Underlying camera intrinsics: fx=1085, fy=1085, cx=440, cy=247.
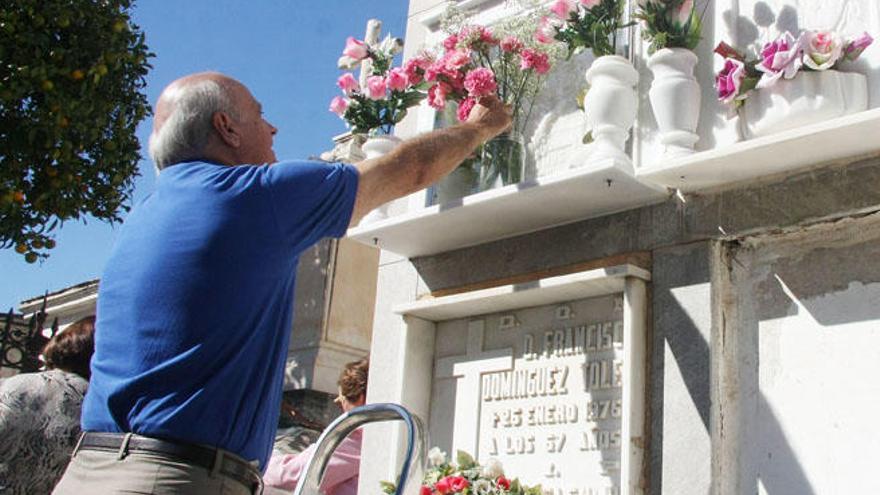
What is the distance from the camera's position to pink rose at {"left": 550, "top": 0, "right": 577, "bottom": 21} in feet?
14.8

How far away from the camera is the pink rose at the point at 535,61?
4668 mm

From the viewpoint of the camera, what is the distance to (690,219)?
409cm

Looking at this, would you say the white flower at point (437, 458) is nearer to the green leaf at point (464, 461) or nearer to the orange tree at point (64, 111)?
the green leaf at point (464, 461)

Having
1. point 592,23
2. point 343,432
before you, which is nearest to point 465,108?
point 592,23

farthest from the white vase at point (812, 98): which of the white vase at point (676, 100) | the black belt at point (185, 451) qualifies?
the black belt at point (185, 451)

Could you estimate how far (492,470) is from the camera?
414cm

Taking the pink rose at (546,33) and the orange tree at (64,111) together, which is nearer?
the pink rose at (546,33)

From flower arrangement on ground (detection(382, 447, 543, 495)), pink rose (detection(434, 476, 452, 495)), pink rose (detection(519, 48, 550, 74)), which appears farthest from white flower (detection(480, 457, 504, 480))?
pink rose (detection(519, 48, 550, 74))

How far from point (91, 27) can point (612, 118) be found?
5.69 m

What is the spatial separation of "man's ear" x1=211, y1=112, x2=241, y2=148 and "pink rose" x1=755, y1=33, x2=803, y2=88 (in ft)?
6.30

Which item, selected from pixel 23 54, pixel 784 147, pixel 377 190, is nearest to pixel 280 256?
pixel 377 190

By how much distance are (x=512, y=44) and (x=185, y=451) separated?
9.37 ft

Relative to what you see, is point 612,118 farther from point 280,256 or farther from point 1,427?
point 1,427

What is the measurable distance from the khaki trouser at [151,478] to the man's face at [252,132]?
2.95ft
